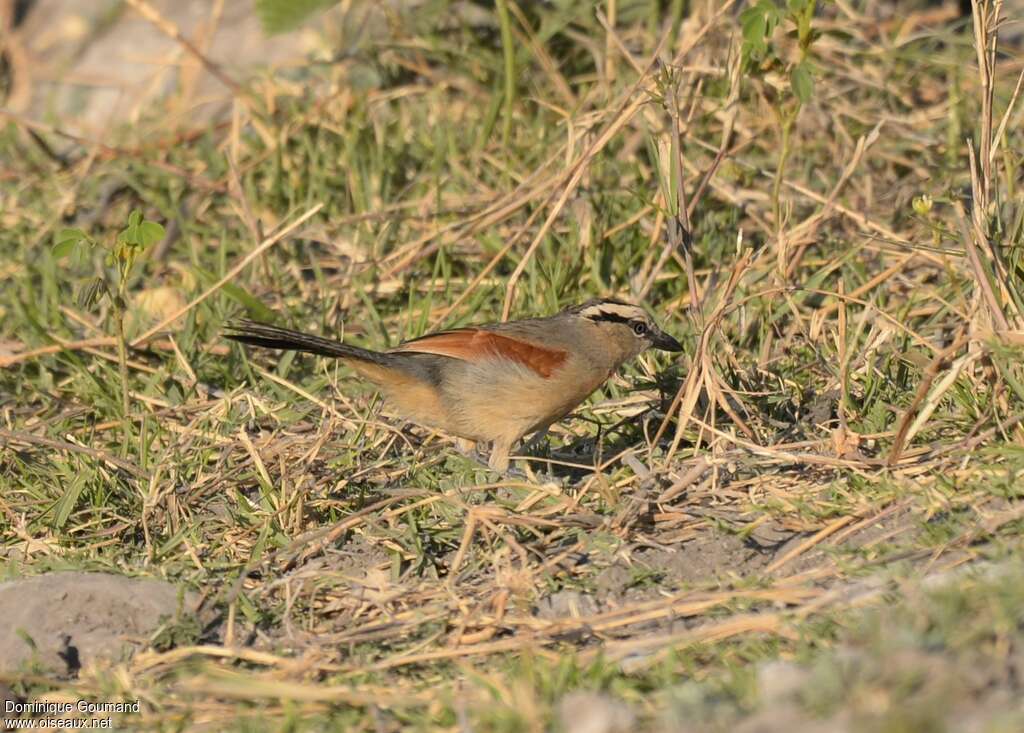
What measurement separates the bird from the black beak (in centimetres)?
19

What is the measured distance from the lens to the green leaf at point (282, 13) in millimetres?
7172

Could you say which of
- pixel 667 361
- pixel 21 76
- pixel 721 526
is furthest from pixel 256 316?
pixel 21 76

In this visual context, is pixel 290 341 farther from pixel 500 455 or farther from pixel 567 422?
pixel 567 422

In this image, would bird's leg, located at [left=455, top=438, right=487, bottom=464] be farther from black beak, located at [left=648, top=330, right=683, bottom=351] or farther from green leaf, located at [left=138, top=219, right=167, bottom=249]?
green leaf, located at [left=138, top=219, right=167, bottom=249]

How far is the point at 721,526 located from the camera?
454 centimetres

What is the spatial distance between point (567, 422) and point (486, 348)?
0.70 m

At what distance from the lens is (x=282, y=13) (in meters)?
7.20

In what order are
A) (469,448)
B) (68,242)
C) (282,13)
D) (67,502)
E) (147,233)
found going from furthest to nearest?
(282,13) < (469,448) < (68,242) < (147,233) < (67,502)

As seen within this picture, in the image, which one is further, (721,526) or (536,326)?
(536,326)

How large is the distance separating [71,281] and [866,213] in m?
4.14

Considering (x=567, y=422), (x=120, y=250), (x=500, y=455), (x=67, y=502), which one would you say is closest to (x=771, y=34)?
(x=567, y=422)

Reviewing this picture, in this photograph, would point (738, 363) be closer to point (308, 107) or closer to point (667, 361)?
point (667, 361)

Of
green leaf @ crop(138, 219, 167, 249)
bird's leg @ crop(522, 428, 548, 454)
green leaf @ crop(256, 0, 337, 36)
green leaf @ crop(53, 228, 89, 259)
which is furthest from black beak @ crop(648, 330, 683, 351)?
green leaf @ crop(256, 0, 337, 36)

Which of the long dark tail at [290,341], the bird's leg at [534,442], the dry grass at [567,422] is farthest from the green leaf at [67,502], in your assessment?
the bird's leg at [534,442]
